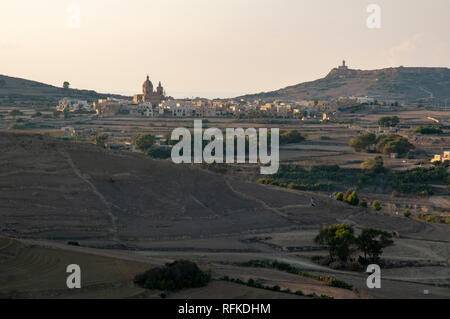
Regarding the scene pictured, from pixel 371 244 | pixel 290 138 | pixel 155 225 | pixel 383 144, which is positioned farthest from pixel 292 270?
pixel 290 138

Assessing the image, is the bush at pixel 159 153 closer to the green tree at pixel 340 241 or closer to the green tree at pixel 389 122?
the green tree at pixel 340 241

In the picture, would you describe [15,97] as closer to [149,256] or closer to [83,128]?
[83,128]

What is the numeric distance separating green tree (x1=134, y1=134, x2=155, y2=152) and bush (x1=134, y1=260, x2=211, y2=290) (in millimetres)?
39605

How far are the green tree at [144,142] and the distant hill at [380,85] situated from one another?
105241 millimetres

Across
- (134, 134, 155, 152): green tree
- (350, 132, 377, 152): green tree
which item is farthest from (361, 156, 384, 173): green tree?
(134, 134, 155, 152): green tree

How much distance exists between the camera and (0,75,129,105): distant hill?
97.2m

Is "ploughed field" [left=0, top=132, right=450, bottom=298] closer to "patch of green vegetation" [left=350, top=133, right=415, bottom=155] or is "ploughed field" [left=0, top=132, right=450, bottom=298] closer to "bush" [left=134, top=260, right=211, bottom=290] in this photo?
"bush" [left=134, top=260, right=211, bottom=290]

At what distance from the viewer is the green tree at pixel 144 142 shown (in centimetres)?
5695

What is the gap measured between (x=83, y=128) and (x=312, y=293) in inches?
2219

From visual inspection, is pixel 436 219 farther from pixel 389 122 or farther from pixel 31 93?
pixel 31 93

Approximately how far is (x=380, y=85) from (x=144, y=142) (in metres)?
125

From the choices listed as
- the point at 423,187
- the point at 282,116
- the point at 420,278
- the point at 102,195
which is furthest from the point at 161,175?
the point at 282,116

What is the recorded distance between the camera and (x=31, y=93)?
106875 mm
